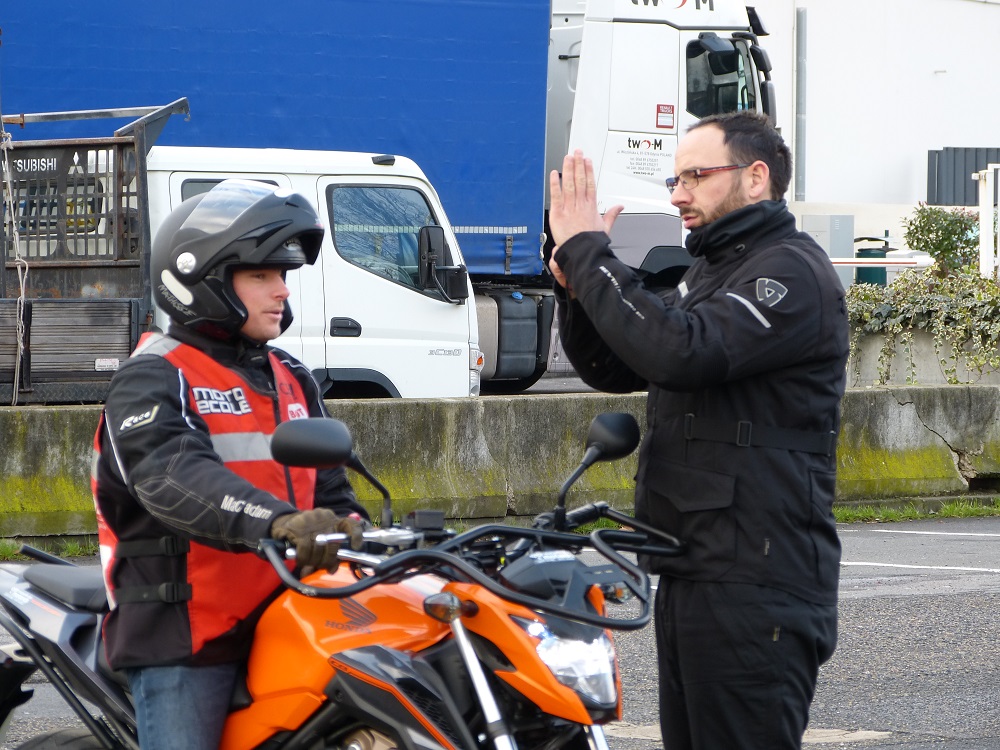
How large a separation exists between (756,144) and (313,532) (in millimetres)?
1360

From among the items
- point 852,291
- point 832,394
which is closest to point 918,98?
point 852,291

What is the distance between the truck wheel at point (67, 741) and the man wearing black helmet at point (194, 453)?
0.39 metres

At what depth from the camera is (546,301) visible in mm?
14930

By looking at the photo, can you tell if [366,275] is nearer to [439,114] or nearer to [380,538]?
[439,114]

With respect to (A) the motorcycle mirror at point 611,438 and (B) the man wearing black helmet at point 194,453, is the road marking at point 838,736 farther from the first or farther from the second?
(B) the man wearing black helmet at point 194,453

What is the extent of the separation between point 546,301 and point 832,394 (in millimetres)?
11798

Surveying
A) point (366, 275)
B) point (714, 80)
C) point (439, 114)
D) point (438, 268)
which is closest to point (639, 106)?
point (714, 80)

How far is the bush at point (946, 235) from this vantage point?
2131 centimetres

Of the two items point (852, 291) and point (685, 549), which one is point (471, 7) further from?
point (685, 549)

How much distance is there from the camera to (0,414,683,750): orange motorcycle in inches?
99.2

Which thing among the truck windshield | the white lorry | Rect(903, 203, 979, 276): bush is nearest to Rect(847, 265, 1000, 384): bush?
the truck windshield

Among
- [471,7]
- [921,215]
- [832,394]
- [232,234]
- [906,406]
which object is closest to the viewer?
[232,234]

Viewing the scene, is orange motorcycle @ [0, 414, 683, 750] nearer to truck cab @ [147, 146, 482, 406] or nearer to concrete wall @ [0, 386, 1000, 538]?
concrete wall @ [0, 386, 1000, 538]

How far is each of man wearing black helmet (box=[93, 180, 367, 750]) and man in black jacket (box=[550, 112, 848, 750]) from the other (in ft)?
2.16
